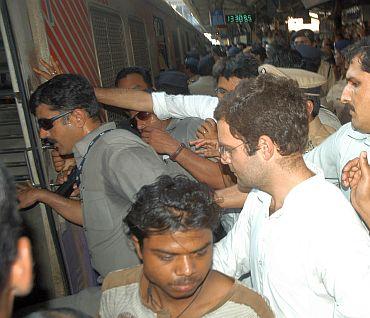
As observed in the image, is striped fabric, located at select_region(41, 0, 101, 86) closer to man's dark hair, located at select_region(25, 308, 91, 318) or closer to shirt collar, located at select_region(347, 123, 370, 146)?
shirt collar, located at select_region(347, 123, 370, 146)

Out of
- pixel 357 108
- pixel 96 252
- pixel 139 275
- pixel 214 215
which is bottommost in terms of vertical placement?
pixel 96 252

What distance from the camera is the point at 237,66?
9.93 feet

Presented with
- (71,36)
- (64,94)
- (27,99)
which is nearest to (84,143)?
(64,94)

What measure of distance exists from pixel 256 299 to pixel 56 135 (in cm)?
145

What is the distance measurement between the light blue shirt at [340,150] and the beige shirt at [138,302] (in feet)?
2.55

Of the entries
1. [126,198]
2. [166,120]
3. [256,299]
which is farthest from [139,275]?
[166,120]

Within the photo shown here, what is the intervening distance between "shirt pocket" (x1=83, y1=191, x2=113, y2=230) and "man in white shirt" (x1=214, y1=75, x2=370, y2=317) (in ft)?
2.66

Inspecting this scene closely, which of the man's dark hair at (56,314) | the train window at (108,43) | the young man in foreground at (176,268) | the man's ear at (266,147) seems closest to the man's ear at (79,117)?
the young man in foreground at (176,268)

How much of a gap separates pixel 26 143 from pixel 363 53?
203 cm

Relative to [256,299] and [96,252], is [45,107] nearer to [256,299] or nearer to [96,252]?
[96,252]

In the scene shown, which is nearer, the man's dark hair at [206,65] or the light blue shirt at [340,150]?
the light blue shirt at [340,150]

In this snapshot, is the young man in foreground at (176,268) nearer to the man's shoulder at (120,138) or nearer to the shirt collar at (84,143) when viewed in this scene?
the man's shoulder at (120,138)

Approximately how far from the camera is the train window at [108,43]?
4723 mm

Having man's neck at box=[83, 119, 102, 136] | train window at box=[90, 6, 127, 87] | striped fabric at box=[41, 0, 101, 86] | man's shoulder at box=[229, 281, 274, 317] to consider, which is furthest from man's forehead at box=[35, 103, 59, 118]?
train window at box=[90, 6, 127, 87]
